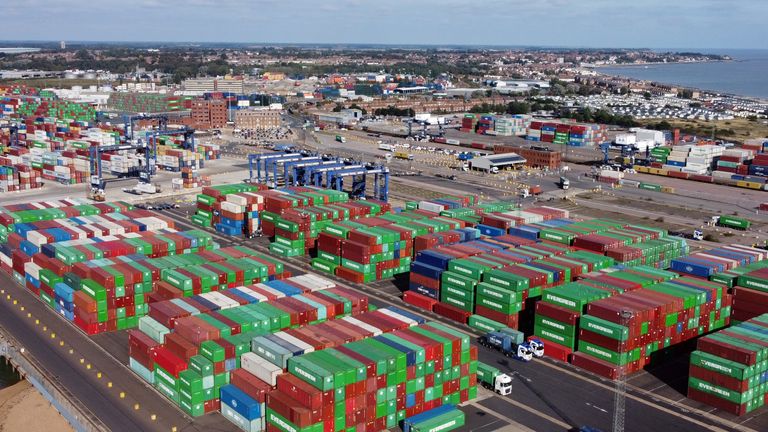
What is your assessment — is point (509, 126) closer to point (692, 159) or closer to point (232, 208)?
point (692, 159)

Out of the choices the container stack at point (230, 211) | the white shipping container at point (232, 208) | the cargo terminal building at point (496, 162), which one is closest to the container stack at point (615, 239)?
the container stack at point (230, 211)

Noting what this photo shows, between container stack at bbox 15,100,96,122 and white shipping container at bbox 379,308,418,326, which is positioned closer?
white shipping container at bbox 379,308,418,326

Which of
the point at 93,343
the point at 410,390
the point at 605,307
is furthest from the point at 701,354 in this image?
the point at 93,343

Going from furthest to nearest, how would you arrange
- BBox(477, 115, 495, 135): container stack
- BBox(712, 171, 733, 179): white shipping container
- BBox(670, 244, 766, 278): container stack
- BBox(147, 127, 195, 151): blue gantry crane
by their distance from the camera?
1. BBox(477, 115, 495, 135): container stack
2. BBox(147, 127, 195, 151): blue gantry crane
3. BBox(712, 171, 733, 179): white shipping container
4. BBox(670, 244, 766, 278): container stack

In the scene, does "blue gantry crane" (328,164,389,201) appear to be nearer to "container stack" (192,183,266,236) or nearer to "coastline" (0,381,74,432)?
"container stack" (192,183,266,236)

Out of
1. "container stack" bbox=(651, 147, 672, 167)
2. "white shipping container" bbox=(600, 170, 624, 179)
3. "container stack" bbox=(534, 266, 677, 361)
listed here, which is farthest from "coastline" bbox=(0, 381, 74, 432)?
"container stack" bbox=(651, 147, 672, 167)

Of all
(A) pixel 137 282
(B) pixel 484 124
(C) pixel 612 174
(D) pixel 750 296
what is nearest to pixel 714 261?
(D) pixel 750 296

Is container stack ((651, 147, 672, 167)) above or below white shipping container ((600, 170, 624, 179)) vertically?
above
